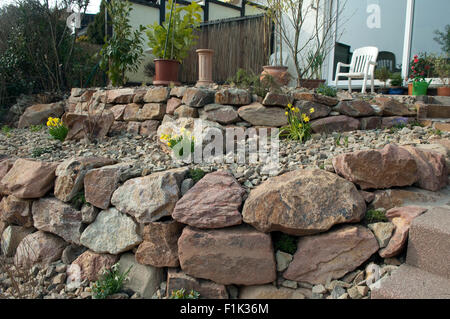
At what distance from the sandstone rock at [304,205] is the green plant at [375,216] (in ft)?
0.21

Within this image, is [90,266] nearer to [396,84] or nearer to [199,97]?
[199,97]

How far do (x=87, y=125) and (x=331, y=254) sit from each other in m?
2.89

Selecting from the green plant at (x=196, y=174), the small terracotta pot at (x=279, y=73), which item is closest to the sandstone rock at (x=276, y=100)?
the small terracotta pot at (x=279, y=73)

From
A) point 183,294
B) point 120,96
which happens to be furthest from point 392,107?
point 120,96

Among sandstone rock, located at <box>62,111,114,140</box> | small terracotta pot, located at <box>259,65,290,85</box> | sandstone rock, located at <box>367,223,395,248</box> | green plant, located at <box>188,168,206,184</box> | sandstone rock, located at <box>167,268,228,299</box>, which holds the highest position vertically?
small terracotta pot, located at <box>259,65,290,85</box>

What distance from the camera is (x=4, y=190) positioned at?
2855 mm

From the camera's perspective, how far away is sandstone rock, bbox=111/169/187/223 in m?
2.23

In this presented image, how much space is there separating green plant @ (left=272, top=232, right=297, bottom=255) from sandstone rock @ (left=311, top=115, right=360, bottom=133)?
154cm

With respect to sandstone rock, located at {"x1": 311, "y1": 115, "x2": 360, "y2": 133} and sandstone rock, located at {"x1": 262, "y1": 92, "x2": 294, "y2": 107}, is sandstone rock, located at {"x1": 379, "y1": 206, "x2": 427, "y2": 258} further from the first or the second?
sandstone rock, located at {"x1": 262, "y1": 92, "x2": 294, "y2": 107}

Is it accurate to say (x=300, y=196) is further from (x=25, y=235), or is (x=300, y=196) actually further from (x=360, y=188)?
(x=25, y=235)

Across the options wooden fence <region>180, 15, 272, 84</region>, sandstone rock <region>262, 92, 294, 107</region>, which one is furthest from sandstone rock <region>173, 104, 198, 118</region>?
wooden fence <region>180, 15, 272, 84</region>

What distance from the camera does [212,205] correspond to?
212 cm

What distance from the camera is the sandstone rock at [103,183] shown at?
2.45 metres
